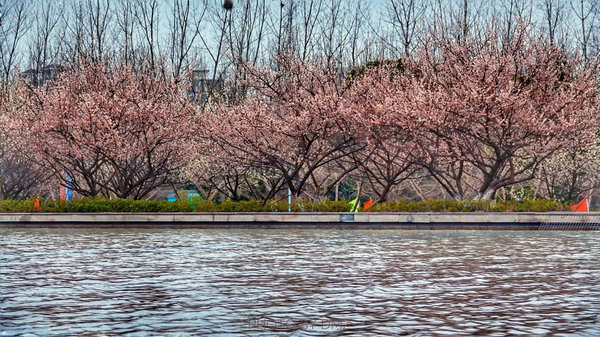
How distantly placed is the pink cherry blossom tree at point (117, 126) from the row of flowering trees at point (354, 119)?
0.07 metres

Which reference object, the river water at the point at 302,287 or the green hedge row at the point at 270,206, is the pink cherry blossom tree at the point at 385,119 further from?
the river water at the point at 302,287

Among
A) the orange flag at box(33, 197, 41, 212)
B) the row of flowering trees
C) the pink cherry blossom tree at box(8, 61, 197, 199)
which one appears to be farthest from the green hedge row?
the pink cherry blossom tree at box(8, 61, 197, 199)

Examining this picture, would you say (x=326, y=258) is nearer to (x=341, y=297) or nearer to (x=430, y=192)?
(x=341, y=297)

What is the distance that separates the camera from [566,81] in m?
39.1

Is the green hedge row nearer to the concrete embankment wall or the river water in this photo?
the concrete embankment wall

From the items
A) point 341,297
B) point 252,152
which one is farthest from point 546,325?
point 252,152

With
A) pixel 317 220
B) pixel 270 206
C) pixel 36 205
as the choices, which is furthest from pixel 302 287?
pixel 36 205

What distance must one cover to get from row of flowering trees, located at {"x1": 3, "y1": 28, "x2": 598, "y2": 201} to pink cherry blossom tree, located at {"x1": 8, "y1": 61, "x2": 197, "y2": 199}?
0.07 meters

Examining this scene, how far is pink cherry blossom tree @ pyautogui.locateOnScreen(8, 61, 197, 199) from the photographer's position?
126 ft

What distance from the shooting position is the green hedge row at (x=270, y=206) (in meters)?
33.2

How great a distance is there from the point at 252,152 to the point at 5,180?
49.6 ft

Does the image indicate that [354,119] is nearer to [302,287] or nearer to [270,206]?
[270,206]

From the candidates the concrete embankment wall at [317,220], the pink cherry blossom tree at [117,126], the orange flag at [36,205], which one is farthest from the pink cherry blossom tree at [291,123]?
the orange flag at [36,205]

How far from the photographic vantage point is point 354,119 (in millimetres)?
37469
